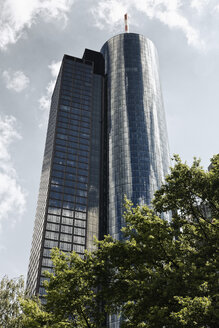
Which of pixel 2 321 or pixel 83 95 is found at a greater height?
pixel 83 95

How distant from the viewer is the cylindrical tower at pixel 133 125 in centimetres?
13888

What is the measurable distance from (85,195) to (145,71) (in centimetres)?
7677

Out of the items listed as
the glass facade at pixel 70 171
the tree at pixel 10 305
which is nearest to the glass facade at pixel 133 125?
the glass facade at pixel 70 171

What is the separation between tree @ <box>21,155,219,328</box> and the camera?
1786 centimetres

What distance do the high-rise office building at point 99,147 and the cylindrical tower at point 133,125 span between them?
40cm

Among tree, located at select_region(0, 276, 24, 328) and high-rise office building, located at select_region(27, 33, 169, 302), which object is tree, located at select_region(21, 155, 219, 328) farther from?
high-rise office building, located at select_region(27, 33, 169, 302)

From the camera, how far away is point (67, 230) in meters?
127

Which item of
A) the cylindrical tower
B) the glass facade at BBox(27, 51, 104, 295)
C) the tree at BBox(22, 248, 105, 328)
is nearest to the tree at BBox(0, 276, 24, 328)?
the tree at BBox(22, 248, 105, 328)

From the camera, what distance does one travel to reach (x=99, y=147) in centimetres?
15688

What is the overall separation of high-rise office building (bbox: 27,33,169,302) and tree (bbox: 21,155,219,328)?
93.6 meters

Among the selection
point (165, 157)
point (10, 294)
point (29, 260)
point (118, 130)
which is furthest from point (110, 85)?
point (10, 294)

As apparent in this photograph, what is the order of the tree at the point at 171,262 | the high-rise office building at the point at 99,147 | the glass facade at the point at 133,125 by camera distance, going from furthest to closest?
the glass facade at the point at 133,125, the high-rise office building at the point at 99,147, the tree at the point at 171,262

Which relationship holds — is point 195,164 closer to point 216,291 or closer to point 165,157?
point 216,291

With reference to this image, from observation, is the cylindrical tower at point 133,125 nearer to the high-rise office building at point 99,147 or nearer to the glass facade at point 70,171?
the high-rise office building at point 99,147
